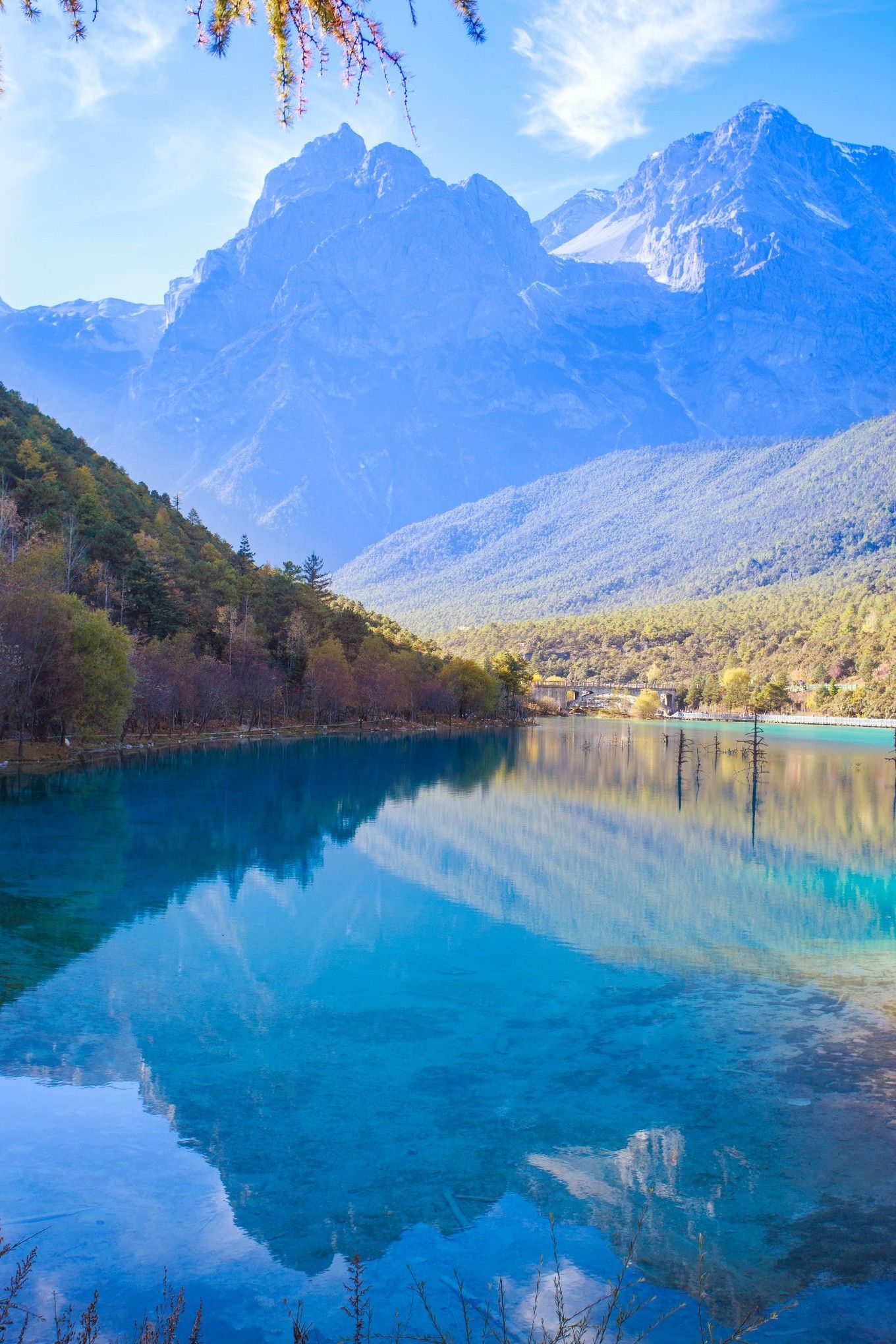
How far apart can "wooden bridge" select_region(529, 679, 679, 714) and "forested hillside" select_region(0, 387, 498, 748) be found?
6460 centimetres

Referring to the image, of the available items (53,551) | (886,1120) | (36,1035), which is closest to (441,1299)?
(886,1120)

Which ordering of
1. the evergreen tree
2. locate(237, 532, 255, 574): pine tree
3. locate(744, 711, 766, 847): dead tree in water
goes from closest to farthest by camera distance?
locate(744, 711, 766, 847): dead tree in water
the evergreen tree
locate(237, 532, 255, 574): pine tree

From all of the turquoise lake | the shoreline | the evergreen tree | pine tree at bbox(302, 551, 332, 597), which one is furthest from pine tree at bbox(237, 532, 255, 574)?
the turquoise lake

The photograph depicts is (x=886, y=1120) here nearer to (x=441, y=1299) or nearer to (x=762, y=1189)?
(x=762, y=1189)

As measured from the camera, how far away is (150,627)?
69.2m

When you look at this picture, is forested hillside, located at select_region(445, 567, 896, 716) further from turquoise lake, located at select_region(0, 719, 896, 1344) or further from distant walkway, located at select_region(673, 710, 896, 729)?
turquoise lake, located at select_region(0, 719, 896, 1344)

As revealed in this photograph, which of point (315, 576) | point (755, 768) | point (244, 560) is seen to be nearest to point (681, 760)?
point (755, 768)

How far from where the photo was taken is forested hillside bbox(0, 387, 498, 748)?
4278cm

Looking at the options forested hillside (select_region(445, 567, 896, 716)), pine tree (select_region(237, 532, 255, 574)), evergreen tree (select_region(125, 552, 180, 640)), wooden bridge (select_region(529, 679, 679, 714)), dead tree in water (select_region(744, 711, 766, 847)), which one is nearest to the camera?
dead tree in water (select_region(744, 711, 766, 847))

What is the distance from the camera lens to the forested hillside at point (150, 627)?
42781 millimetres

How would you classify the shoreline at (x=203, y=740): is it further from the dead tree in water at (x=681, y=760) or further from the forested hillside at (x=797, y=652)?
the forested hillside at (x=797, y=652)

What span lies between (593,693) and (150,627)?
429 ft

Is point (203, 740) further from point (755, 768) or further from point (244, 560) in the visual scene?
point (244, 560)

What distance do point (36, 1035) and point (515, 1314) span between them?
7.76 meters
